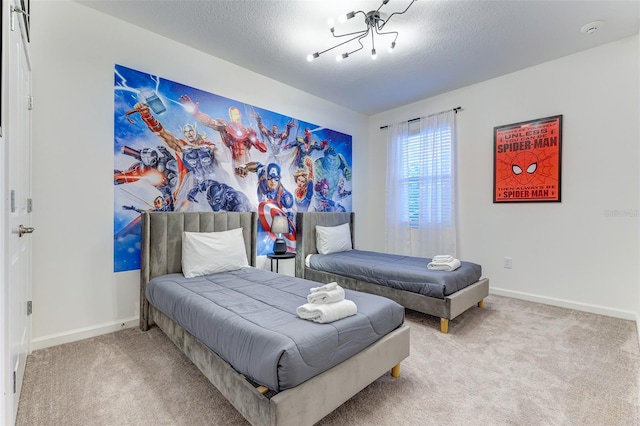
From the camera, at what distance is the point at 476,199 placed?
4.10 m

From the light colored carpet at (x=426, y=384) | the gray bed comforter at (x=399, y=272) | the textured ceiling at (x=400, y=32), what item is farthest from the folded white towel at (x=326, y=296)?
the textured ceiling at (x=400, y=32)

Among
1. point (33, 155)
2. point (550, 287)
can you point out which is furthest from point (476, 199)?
point (33, 155)

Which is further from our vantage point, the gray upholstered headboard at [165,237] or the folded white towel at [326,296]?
the gray upholstered headboard at [165,237]

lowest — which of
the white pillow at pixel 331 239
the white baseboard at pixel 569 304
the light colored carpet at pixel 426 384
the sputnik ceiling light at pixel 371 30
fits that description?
the light colored carpet at pixel 426 384

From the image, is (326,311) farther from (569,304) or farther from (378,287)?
(569,304)

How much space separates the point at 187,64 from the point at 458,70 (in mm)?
3217

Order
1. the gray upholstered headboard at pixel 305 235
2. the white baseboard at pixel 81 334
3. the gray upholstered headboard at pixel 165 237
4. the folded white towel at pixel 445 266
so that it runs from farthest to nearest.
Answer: the gray upholstered headboard at pixel 305 235 < the folded white towel at pixel 445 266 < the gray upholstered headboard at pixel 165 237 < the white baseboard at pixel 81 334

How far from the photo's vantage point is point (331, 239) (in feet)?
13.5

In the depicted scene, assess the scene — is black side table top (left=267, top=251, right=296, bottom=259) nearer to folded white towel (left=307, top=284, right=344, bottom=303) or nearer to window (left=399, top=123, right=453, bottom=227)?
folded white towel (left=307, top=284, right=344, bottom=303)

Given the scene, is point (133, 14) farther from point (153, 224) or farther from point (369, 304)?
point (369, 304)

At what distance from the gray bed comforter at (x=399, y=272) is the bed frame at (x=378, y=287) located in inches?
2.0

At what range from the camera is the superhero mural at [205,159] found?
2740 millimetres

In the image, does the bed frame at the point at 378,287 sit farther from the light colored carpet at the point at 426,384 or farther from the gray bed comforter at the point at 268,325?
the gray bed comforter at the point at 268,325

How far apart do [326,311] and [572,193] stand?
342cm
